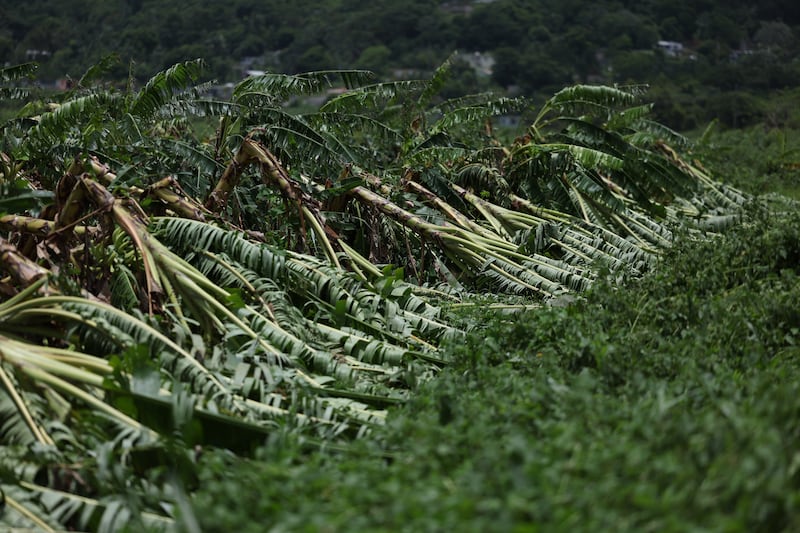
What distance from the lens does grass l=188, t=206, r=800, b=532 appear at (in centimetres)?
186

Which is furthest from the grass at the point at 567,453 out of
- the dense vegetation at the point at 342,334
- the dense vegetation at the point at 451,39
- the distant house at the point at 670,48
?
the distant house at the point at 670,48

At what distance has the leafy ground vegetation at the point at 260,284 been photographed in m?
2.73

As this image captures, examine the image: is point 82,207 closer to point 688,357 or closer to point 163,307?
point 163,307

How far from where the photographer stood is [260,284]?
4.17m

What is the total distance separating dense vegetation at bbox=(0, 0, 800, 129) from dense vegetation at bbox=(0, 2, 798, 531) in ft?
111

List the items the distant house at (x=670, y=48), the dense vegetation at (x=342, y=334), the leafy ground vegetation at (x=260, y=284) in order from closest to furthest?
the dense vegetation at (x=342, y=334), the leafy ground vegetation at (x=260, y=284), the distant house at (x=670, y=48)

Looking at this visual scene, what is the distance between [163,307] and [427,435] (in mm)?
1732

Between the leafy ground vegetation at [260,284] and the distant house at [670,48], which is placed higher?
the leafy ground vegetation at [260,284]

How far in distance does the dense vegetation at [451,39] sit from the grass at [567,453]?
36.5 meters

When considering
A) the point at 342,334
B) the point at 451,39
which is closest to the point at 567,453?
the point at 342,334

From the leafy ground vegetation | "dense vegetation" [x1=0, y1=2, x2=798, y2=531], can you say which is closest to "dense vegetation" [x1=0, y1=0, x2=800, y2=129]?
the leafy ground vegetation

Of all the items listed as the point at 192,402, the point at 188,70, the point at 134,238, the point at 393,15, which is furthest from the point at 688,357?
the point at 393,15

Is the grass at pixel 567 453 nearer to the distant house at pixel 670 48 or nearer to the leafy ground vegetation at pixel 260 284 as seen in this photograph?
the leafy ground vegetation at pixel 260 284

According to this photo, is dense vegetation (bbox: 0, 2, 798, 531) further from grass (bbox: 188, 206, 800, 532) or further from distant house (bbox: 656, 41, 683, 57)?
distant house (bbox: 656, 41, 683, 57)
